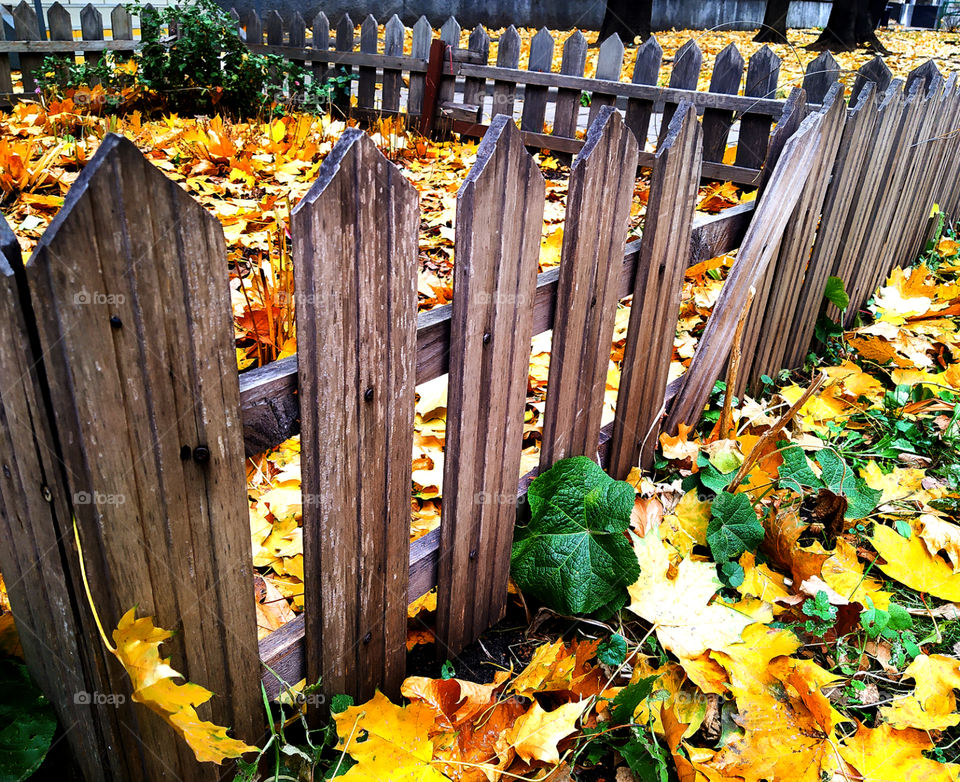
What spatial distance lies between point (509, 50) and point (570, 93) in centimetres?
70

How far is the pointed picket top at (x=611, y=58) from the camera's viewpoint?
5.22 meters

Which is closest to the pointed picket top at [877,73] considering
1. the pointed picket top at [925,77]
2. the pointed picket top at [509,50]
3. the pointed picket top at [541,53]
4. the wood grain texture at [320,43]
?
the pointed picket top at [925,77]

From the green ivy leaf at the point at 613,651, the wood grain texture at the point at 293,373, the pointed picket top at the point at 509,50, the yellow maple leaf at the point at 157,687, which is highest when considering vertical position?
the pointed picket top at the point at 509,50

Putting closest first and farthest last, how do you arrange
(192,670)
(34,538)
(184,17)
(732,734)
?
(34,538)
(192,670)
(732,734)
(184,17)

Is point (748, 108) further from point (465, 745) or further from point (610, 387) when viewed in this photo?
point (465, 745)

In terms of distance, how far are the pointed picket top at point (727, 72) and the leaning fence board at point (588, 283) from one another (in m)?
3.53

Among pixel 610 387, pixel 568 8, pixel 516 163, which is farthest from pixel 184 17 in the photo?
pixel 568 8

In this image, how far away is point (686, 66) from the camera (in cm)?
490

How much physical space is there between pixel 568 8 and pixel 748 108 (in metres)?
16.9

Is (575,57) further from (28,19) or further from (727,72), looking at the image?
(28,19)

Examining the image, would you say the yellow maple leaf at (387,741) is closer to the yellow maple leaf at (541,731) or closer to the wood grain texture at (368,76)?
the yellow maple leaf at (541,731)

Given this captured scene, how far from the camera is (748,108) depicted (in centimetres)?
454

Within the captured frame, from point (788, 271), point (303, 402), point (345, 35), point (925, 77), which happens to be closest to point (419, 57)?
point (345, 35)

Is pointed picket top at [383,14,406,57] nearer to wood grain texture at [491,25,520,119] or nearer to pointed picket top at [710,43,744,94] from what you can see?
wood grain texture at [491,25,520,119]
